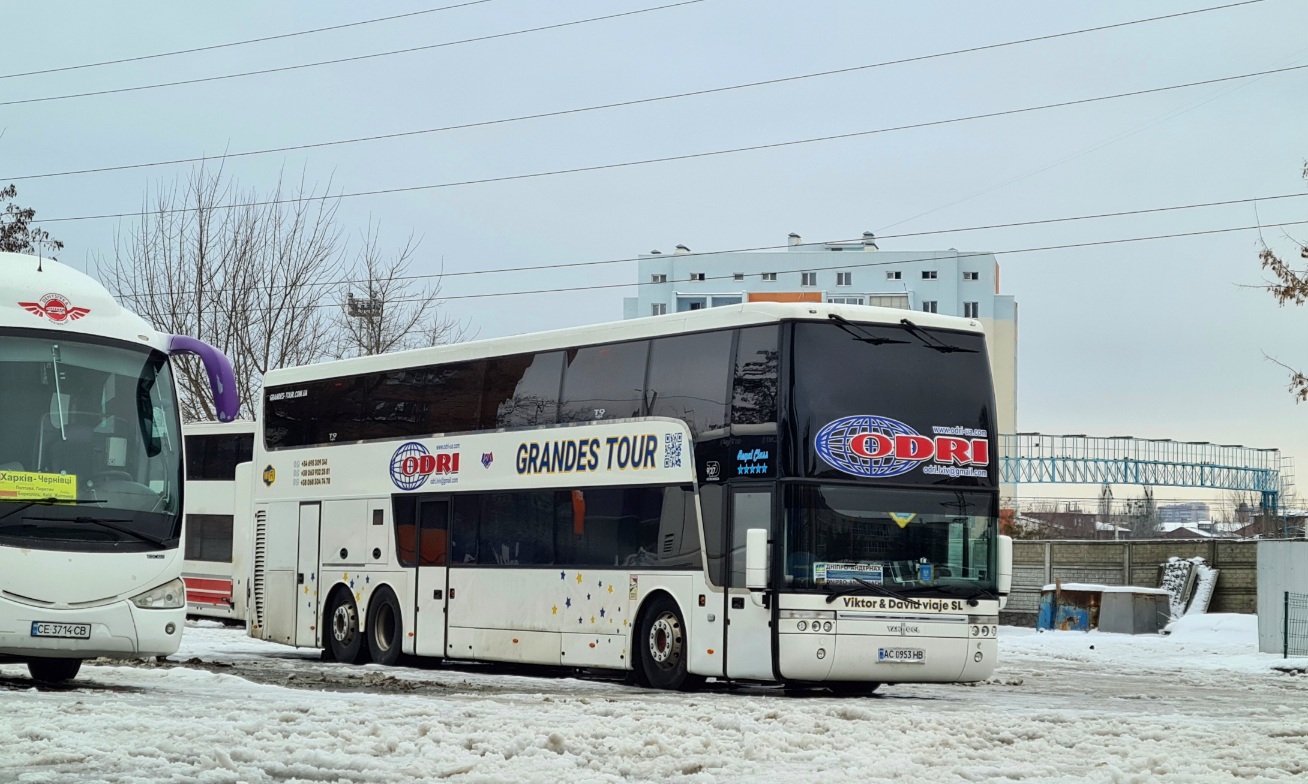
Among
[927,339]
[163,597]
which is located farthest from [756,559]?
[163,597]

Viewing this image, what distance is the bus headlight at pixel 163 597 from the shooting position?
14773 mm

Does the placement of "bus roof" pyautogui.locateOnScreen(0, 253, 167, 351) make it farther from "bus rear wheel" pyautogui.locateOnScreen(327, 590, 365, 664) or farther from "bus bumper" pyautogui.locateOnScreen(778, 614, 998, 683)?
"bus rear wheel" pyautogui.locateOnScreen(327, 590, 365, 664)

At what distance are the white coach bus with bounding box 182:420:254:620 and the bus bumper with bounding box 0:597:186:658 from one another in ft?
63.0

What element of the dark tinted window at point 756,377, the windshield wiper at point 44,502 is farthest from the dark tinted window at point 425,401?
the windshield wiper at point 44,502

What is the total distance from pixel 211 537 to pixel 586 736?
25.5m

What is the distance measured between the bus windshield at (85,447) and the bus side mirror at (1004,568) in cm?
841

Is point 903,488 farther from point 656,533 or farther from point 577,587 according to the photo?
point 577,587

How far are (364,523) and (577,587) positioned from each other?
15.1 ft

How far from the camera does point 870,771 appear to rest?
31.9 ft

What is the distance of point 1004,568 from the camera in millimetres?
18250

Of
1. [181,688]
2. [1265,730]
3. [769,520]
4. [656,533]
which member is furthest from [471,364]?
[1265,730]

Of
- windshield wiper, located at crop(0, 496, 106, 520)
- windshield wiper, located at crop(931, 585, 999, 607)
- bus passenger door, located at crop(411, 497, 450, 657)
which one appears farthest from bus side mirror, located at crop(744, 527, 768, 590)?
windshield wiper, located at crop(0, 496, 106, 520)

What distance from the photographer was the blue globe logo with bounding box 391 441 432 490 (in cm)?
2222

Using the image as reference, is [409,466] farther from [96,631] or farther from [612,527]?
[96,631]
